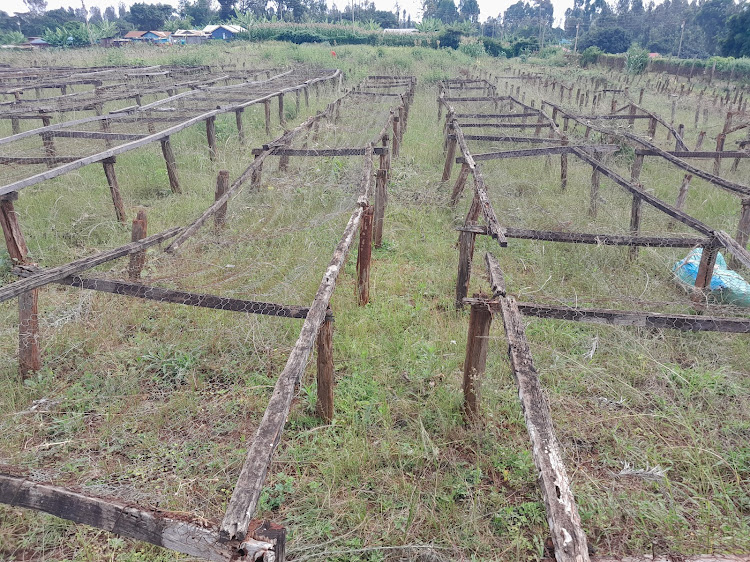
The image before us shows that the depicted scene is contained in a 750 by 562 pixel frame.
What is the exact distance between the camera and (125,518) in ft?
4.87

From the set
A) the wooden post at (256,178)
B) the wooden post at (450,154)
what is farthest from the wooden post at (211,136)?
the wooden post at (450,154)

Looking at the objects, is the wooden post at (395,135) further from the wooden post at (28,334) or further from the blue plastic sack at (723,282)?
the wooden post at (28,334)

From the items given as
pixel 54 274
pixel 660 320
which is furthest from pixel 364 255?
pixel 660 320

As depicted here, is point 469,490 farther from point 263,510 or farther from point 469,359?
point 263,510

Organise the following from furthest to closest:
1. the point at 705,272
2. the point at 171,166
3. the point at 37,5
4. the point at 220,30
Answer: the point at 37,5 → the point at 220,30 → the point at 171,166 → the point at 705,272

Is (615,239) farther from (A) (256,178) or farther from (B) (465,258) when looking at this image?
→ (A) (256,178)

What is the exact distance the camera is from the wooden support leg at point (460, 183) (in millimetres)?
6570

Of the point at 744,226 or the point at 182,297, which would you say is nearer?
the point at 182,297

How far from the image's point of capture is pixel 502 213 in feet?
23.2

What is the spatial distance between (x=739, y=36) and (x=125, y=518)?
5084 centimetres

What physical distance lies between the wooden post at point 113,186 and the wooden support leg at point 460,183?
4.64m

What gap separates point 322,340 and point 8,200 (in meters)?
3.63

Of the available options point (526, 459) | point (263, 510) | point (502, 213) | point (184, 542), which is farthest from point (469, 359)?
point (502, 213)

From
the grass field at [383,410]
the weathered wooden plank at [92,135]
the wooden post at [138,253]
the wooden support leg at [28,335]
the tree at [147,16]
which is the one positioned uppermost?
the tree at [147,16]
